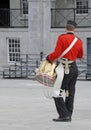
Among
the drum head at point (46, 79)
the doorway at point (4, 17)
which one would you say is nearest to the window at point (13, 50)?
the doorway at point (4, 17)

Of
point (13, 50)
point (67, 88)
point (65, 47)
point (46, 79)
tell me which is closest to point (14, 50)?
point (13, 50)

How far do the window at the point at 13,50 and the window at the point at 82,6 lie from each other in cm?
364

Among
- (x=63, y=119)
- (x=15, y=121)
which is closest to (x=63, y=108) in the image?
(x=63, y=119)

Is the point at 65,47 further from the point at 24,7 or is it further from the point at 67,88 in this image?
the point at 24,7

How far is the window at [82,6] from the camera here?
2905 centimetres

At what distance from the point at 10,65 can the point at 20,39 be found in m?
1.40

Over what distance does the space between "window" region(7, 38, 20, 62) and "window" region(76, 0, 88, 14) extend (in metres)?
3.64

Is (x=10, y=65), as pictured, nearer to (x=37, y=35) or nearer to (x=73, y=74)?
(x=37, y=35)

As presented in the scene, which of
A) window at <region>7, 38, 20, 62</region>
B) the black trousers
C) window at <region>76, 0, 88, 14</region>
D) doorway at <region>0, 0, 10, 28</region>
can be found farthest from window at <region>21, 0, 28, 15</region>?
the black trousers

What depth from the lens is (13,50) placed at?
28453 mm

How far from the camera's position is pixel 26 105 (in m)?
14.5

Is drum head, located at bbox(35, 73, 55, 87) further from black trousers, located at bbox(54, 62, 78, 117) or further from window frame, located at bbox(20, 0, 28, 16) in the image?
window frame, located at bbox(20, 0, 28, 16)

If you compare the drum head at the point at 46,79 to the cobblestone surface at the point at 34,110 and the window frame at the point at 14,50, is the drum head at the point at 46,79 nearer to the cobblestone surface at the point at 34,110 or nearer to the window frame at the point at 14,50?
the cobblestone surface at the point at 34,110

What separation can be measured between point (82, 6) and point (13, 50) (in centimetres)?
435
